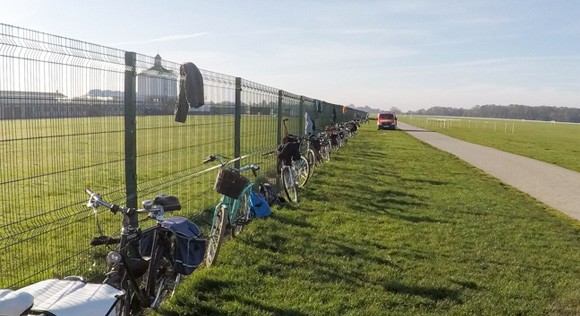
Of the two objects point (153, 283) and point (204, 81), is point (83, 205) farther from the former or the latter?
point (204, 81)

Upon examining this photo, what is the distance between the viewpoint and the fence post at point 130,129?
4.21 m

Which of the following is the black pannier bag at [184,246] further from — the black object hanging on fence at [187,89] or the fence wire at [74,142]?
the black object hanging on fence at [187,89]

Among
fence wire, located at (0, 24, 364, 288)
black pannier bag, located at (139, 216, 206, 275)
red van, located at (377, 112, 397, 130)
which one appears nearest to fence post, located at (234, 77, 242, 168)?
fence wire, located at (0, 24, 364, 288)

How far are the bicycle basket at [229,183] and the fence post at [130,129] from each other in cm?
110

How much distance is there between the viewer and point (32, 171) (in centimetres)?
338

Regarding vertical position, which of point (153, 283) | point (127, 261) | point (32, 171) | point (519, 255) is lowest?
point (519, 255)

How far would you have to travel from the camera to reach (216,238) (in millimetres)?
5348

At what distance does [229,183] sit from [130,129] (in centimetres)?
143

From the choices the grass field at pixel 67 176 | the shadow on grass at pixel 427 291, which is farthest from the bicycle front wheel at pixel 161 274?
the shadow on grass at pixel 427 291

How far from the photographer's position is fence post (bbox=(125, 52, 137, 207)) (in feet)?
13.8

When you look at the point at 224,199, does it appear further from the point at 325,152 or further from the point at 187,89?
the point at 325,152

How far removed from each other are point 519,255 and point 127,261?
4888mm

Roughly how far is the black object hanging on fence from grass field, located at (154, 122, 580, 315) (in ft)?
5.33

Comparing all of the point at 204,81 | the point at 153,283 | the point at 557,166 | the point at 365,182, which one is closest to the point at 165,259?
the point at 153,283
